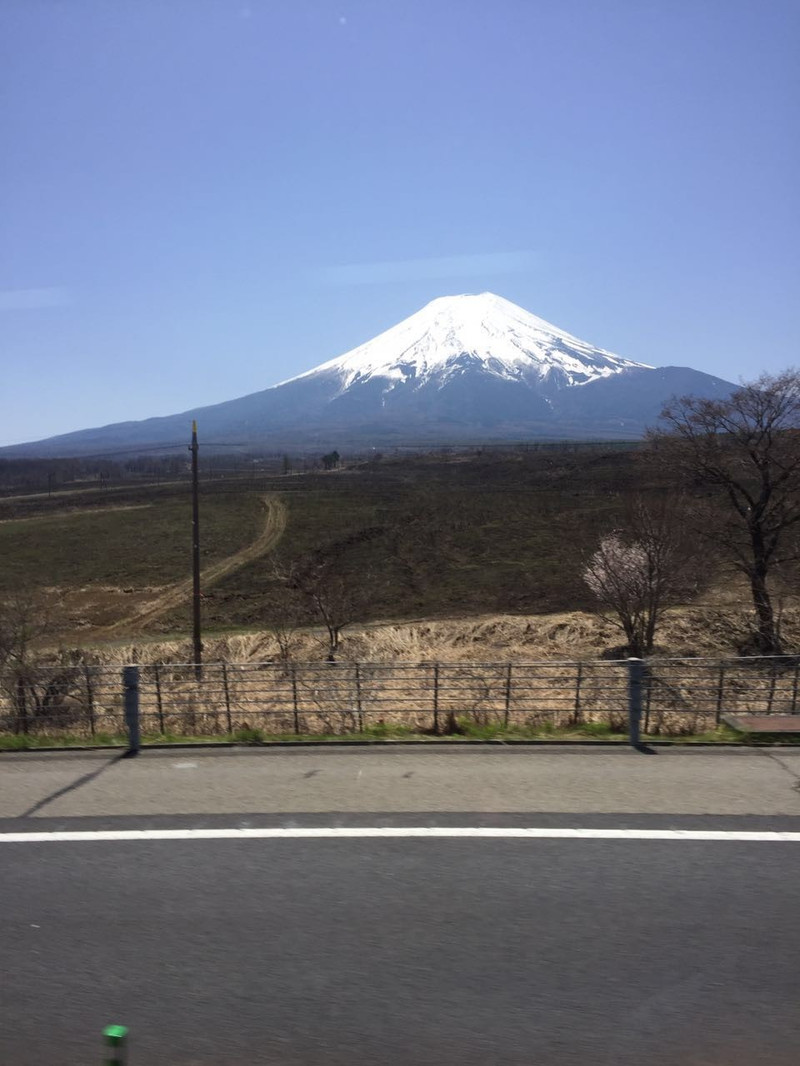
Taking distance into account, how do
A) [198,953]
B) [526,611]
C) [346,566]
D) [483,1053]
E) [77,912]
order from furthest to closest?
[346,566], [526,611], [77,912], [198,953], [483,1053]

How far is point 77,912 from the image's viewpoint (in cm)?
544

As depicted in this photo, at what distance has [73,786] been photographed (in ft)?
25.6

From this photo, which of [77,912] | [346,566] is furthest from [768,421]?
[77,912]

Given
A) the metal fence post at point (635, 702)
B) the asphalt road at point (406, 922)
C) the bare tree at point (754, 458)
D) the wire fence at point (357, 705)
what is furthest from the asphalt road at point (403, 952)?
the bare tree at point (754, 458)

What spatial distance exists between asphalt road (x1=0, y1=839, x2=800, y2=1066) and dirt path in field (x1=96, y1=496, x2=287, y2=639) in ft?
104

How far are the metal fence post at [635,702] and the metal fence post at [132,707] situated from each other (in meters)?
5.02

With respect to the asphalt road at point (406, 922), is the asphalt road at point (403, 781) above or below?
below

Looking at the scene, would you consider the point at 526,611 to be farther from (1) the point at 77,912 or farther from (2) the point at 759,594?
(1) the point at 77,912

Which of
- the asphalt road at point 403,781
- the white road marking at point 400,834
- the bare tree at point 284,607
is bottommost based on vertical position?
the bare tree at point 284,607

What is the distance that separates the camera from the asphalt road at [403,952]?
4.13 m

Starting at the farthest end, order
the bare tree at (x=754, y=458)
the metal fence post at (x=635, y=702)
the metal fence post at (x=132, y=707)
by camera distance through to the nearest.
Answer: the bare tree at (x=754, y=458) < the metal fence post at (x=635, y=702) < the metal fence post at (x=132, y=707)

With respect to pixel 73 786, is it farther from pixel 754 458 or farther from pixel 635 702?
pixel 754 458

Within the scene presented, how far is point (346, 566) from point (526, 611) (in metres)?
13.0

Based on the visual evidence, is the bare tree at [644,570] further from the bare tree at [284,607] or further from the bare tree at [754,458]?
the bare tree at [284,607]
